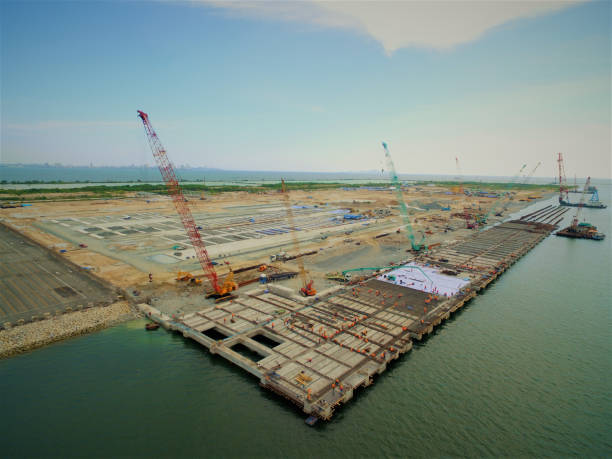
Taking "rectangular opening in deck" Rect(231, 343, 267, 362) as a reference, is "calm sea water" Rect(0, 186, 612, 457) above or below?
below

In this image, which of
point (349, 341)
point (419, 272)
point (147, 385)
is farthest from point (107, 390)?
point (419, 272)

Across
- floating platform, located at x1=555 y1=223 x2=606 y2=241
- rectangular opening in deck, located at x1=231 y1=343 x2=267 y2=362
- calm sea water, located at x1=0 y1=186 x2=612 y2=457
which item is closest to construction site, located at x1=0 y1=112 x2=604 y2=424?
rectangular opening in deck, located at x1=231 y1=343 x2=267 y2=362

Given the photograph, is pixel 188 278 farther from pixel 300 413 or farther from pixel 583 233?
pixel 583 233

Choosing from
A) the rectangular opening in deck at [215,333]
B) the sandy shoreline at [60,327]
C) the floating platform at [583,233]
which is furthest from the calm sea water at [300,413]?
the floating platform at [583,233]

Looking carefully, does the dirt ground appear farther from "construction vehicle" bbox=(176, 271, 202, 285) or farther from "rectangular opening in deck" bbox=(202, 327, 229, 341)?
"rectangular opening in deck" bbox=(202, 327, 229, 341)

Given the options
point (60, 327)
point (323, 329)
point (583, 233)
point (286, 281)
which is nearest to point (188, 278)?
point (286, 281)

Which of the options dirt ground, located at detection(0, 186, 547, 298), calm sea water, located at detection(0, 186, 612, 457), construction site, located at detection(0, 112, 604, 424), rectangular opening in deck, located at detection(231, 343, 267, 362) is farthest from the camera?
dirt ground, located at detection(0, 186, 547, 298)

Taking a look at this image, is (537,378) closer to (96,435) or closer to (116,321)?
(96,435)
